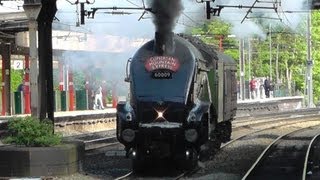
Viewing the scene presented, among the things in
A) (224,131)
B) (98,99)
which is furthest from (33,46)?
(98,99)

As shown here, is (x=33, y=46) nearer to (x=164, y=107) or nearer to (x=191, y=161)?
(x=164, y=107)

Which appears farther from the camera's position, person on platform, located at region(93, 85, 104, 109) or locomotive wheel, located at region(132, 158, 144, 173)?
person on platform, located at region(93, 85, 104, 109)


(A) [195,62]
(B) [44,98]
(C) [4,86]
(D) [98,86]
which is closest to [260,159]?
(A) [195,62]

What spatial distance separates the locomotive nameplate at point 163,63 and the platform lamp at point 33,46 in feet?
8.84

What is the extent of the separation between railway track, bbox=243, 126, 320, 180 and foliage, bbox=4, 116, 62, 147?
3.96 meters

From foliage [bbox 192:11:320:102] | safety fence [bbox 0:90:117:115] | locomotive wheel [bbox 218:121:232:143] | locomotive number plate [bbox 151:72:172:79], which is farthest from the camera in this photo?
foliage [bbox 192:11:320:102]

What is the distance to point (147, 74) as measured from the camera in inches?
516

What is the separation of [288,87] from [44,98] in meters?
54.7

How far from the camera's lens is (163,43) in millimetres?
13102

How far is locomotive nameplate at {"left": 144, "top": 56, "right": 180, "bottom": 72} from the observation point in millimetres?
12977

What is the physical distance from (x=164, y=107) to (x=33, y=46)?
3.41 metres

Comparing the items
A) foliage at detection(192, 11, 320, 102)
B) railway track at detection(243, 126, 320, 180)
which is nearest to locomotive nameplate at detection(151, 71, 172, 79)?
railway track at detection(243, 126, 320, 180)

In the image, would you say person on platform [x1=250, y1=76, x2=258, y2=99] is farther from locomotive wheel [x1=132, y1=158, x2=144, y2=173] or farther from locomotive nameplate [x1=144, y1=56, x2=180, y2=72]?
locomotive nameplate [x1=144, y1=56, x2=180, y2=72]

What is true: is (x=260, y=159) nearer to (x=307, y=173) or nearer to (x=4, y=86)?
(x=307, y=173)
